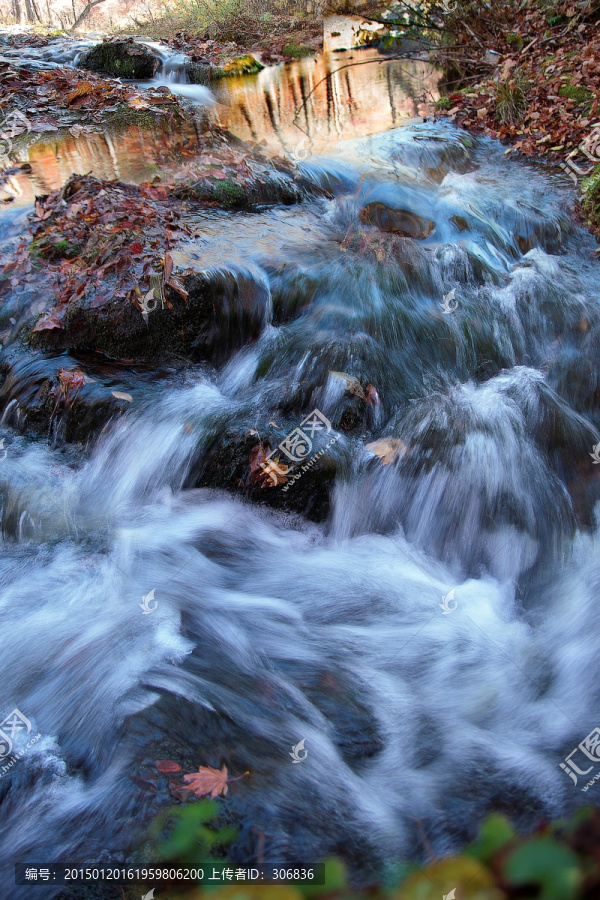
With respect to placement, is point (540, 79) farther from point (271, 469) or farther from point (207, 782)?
point (207, 782)

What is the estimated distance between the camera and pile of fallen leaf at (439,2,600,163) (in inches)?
315

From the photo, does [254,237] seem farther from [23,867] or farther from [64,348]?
[23,867]

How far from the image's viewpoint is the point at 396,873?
2.21m

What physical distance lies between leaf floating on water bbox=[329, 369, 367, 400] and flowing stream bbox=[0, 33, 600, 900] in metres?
0.03

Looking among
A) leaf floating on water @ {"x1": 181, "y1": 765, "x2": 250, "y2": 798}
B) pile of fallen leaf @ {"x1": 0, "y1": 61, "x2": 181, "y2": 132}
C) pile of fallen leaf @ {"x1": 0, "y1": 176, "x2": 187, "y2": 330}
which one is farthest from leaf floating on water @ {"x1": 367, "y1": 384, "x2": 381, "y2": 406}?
pile of fallen leaf @ {"x1": 0, "y1": 61, "x2": 181, "y2": 132}

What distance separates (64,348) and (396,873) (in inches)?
182

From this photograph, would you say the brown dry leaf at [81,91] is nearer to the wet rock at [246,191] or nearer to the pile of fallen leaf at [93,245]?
the pile of fallen leaf at [93,245]

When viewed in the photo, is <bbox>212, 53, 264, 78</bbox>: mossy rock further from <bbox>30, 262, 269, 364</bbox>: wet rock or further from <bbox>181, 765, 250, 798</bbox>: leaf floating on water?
<bbox>181, 765, 250, 798</bbox>: leaf floating on water

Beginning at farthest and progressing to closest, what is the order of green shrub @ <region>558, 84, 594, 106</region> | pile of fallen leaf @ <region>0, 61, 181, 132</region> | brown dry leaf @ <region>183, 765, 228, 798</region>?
pile of fallen leaf @ <region>0, 61, 181, 132</region> < green shrub @ <region>558, 84, 594, 106</region> < brown dry leaf @ <region>183, 765, 228, 798</region>

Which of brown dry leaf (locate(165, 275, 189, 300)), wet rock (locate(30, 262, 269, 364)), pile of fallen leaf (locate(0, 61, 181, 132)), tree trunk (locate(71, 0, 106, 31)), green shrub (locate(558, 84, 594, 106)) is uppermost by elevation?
tree trunk (locate(71, 0, 106, 31))

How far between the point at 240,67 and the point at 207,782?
49.7ft

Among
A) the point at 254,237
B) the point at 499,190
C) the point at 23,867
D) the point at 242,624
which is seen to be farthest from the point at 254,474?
the point at 499,190

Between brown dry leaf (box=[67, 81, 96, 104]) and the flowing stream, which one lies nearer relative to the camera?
the flowing stream

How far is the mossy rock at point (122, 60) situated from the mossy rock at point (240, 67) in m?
1.39
